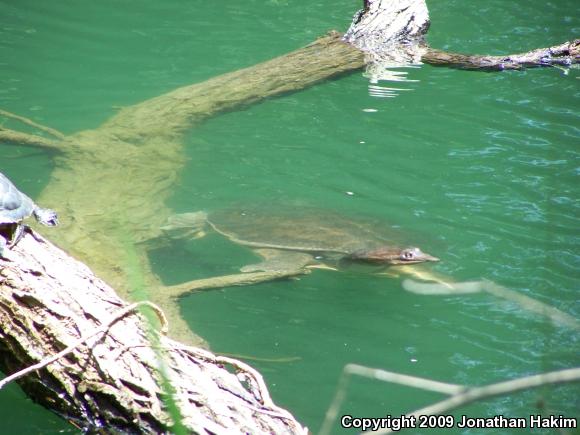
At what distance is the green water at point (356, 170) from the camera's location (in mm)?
4305

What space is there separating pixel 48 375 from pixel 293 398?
147 centimetres

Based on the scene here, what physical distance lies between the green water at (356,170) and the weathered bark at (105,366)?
495 mm

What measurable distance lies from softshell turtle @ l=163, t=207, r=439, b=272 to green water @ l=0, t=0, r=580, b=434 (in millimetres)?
159

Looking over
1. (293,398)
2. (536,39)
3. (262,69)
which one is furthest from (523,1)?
(293,398)

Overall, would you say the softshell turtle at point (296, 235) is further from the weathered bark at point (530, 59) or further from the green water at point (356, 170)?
the weathered bark at point (530, 59)

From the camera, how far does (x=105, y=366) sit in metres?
2.72

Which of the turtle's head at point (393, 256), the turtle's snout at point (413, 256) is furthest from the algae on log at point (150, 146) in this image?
the turtle's snout at point (413, 256)

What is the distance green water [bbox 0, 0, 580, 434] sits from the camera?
430 centimetres

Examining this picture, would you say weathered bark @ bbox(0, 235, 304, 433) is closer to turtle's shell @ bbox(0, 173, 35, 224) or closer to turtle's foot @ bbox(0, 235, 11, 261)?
turtle's foot @ bbox(0, 235, 11, 261)

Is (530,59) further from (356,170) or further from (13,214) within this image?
(13,214)

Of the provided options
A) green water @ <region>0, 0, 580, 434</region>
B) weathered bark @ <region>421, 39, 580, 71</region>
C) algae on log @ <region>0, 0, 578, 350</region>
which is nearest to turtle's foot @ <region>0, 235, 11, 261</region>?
green water @ <region>0, 0, 580, 434</region>

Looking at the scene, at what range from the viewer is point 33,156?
7.00 metres

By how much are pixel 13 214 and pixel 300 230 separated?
244 cm

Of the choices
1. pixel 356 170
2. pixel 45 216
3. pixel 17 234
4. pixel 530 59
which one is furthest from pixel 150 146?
pixel 530 59
